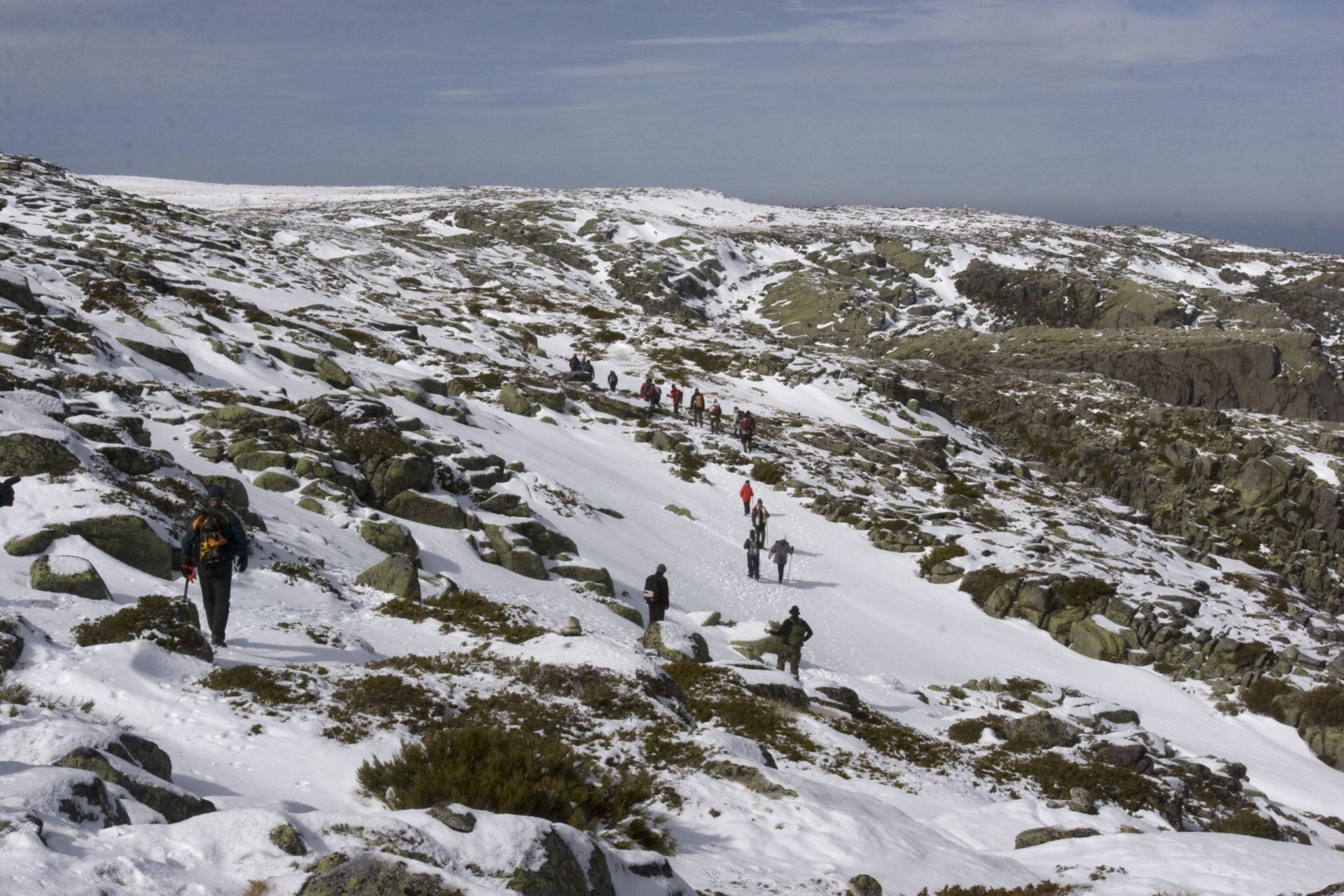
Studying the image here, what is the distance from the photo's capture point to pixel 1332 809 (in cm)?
1906

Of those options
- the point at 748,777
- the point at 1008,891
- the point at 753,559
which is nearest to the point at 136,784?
the point at 748,777

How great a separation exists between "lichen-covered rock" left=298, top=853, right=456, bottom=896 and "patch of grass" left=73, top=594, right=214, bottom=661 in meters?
6.19

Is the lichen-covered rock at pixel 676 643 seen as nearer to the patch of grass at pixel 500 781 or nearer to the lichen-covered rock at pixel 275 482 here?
the patch of grass at pixel 500 781

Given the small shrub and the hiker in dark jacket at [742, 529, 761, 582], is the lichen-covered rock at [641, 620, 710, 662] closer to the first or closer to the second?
the hiker in dark jacket at [742, 529, 761, 582]

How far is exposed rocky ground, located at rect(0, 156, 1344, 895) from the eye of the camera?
24.8ft

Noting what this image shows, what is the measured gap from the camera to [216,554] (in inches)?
448

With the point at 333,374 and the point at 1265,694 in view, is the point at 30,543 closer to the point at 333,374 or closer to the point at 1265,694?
the point at 333,374

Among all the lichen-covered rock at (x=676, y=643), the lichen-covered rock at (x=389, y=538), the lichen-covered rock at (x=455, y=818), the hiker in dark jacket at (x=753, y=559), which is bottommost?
the hiker in dark jacket at (x=753, y=559)

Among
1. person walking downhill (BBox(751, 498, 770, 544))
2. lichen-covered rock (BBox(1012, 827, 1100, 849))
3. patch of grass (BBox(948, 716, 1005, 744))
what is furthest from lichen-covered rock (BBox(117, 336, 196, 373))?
lichen-covered rock (BBox(1012, 827, 1100, 849))

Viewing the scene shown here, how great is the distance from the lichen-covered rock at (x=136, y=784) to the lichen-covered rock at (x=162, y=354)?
24551 mm

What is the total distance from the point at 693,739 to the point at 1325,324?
135 m

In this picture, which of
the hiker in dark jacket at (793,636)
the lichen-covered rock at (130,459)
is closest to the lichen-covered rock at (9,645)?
the lichen-covered rock at (130,459)

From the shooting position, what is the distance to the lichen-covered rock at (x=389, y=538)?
64.3 feet

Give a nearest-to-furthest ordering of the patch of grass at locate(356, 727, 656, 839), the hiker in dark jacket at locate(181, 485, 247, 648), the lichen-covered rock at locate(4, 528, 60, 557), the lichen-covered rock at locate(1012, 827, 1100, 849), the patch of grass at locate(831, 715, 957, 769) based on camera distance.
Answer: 1. the patch of grass at locate(356, 727, 656, 839)
2. the lichen-covered rock at locate(1012, 827, 1100, 849)
3. the hiker in dark jacket at locate(181, 485, 247, 648)
4. the lichen-covered rock at locate(4, 528, 60, 557)
5. the patch of grass at locate(831, 715, 957, 769)
